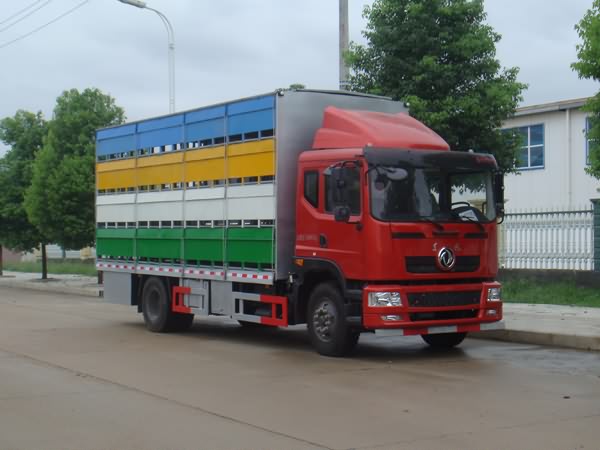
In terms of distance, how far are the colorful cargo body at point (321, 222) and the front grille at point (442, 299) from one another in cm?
2

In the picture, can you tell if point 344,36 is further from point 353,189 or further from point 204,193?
point 353,189

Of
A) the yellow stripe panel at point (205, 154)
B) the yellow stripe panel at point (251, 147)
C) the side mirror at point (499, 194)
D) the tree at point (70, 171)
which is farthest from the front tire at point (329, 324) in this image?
the tree at point (70, 171)

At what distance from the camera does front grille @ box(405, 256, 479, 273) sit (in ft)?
38.8

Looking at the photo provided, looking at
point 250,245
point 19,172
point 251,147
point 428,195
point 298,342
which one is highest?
point 19,172

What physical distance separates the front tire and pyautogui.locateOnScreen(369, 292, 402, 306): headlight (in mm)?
581

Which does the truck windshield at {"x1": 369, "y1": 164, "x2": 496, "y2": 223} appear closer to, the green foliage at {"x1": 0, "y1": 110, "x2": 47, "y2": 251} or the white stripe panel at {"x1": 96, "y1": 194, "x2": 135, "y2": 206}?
the white stripe panel at {"x1": 96, "y1": 194, "x2": 135, "y2": 206}

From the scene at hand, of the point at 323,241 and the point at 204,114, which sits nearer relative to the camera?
the point at 323,241

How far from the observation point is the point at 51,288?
2966 centimetres

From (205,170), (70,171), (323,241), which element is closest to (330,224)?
(323,241)

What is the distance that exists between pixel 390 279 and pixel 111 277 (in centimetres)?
762

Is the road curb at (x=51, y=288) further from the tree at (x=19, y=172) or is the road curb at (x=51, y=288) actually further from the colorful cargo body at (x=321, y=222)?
the colorful cargo body at (x=321, y=222)

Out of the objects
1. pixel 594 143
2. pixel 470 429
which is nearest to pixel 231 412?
pixel 470 429

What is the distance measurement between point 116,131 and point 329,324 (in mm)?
7440

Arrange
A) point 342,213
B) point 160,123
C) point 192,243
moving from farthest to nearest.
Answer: point 160,123
point 192,243
point 342,213
